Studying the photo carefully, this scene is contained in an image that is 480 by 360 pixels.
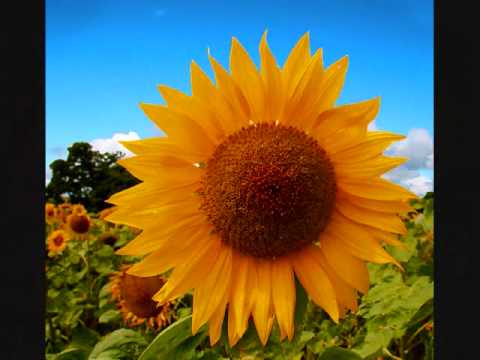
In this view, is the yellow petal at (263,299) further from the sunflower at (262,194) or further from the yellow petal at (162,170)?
the yellow petal at (162,170)

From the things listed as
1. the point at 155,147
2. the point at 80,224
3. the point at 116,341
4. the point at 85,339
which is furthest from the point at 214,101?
the point at 80,224

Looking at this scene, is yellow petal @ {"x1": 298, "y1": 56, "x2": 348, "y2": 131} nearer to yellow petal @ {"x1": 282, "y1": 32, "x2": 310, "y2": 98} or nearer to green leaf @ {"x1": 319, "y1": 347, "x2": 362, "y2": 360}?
yellow petal @ {"x1": 282, "y1": 32, "x2": 310, "y2": 98}

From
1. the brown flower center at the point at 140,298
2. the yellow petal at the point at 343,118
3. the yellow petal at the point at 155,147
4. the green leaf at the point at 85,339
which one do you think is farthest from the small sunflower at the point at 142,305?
the yellow petal at the point at 343,118

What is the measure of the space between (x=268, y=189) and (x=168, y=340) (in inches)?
12.9

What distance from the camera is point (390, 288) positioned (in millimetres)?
1231

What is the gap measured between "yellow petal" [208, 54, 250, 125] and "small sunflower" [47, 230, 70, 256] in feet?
7.56

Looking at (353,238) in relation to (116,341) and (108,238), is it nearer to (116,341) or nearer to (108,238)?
(116,341)

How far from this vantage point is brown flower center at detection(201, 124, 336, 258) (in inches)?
34.0

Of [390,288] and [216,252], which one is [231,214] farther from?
[390,288]

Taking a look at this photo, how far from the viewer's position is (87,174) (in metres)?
2.14

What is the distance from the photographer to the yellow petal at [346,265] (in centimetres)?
88

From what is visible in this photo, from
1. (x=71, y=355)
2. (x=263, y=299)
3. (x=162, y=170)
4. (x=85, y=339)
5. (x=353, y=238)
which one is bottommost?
(x=85, y=339)
